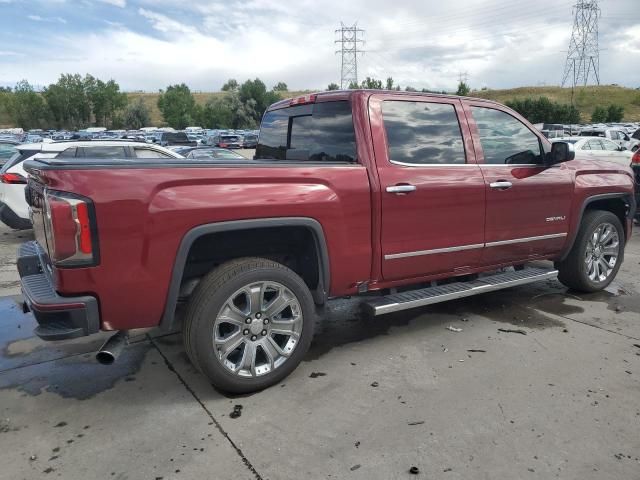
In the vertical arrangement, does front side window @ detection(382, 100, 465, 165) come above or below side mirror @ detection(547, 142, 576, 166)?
above

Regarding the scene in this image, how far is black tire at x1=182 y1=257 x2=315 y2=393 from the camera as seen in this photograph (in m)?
3.11

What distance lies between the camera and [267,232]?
140 inches

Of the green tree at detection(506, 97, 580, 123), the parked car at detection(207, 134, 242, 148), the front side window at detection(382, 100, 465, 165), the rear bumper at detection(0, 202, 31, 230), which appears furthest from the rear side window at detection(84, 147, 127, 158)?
the green tree at detection(506, 97, 580, 123)

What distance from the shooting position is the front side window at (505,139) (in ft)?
14.6

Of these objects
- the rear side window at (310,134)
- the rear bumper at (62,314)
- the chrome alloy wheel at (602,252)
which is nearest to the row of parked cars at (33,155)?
the rear side window at (310,134)

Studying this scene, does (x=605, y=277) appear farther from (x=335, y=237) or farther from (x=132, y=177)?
(x=132, y=177)

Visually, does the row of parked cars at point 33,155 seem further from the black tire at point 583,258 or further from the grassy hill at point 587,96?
the grassy hill at point 587,96

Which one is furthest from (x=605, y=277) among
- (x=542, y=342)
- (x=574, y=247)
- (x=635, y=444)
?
(x=635, y=444)

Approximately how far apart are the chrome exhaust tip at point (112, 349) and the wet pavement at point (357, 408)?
1.28ft

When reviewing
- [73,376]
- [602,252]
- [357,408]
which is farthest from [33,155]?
[602,252]

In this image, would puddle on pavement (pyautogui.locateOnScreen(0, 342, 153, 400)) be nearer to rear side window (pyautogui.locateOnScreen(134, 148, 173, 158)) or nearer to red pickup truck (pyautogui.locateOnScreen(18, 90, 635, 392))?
red pickup truck (pyautogui.locateOnScreen(18, 90, 635, 392))

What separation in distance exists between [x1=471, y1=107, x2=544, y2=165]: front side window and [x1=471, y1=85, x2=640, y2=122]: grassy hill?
77.6 metres

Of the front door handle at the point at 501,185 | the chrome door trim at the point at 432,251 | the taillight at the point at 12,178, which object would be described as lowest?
the chrome door trim at the point at 432,251

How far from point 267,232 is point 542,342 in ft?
8.07
